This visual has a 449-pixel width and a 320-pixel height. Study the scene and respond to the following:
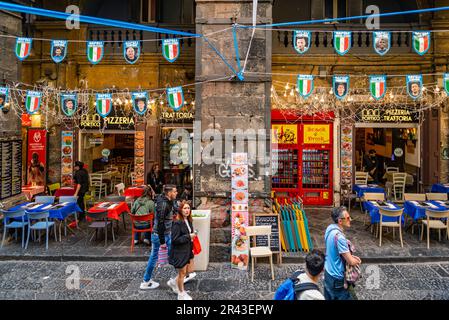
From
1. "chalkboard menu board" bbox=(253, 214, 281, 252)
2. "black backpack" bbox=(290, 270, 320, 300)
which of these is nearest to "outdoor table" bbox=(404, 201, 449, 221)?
"chalkboard menu board" bbox=(253, 214, 281, 252)

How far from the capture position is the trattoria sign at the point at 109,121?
41.4ft

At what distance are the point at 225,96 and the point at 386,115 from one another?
287 inches

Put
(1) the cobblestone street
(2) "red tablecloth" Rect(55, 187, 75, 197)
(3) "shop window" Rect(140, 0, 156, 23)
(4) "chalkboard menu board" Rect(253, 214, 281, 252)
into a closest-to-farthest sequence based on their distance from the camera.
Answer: (1) the cobblestone street < (4) "chalkboard menu board" Rect(253, 214, 281, 252) < (2) "red tablecloth" Rect(55, 187, 75, 197) < (3) "shop window" Rect(140, 0, 156, 23)

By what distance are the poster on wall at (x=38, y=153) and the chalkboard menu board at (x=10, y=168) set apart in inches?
84.3

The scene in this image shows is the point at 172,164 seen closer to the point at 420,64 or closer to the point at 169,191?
the point at 169,191

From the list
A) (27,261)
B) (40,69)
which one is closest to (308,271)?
(27,261)

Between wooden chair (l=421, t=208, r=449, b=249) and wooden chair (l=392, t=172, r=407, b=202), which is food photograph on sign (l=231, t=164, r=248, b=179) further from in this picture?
wooden chair (l=392, t=172, r=407, b=202)

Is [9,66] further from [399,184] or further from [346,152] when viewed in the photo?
[399,184]

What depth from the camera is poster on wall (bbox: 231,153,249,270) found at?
6.99 meters

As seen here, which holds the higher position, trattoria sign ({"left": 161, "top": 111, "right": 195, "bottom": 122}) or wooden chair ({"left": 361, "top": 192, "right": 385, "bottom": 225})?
trattoria sign ({"left": 161, "top": 111, "right": 195, "bottom": 122})

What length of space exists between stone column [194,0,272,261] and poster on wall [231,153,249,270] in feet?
1.78

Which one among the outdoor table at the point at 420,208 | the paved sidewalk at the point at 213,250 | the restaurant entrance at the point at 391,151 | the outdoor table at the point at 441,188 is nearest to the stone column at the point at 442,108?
the restaurant entrance at the point at 391,151

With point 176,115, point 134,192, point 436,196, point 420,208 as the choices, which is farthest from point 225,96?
point 436,196

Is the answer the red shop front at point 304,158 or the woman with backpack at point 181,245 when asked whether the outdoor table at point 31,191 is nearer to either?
the woman with backpack at point 181,245
